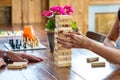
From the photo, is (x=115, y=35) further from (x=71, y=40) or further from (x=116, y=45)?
(x=71, y=40)

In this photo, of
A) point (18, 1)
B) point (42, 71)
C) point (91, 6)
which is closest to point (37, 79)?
point (42, 71)

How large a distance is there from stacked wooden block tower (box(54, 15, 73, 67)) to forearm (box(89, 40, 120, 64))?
19cm

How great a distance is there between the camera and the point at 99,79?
1548mm

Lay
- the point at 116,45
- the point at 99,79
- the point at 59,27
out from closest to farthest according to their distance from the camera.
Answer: the point at 99,79, the point at 59,27, the point at 116,45

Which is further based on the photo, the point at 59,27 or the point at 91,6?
the point at 91,6

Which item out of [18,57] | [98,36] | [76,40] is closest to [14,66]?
[18,57]

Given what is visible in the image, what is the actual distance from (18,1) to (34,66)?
8.74 ft

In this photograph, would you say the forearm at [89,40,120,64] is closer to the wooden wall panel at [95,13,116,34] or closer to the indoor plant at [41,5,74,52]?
the indoor plant at [41,5,74,52]

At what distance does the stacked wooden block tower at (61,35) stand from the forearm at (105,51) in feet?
0.62

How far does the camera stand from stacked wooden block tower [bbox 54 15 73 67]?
1.78 metres

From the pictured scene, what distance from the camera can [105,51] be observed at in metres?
1.68

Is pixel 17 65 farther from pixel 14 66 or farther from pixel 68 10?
pixel 68 10

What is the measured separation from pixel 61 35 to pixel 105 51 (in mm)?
279

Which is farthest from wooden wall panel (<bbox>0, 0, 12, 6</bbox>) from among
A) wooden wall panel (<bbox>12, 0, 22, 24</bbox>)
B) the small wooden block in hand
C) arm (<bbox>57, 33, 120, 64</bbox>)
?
arm (<bbox>57, 33, 120, 64</bbox>)
